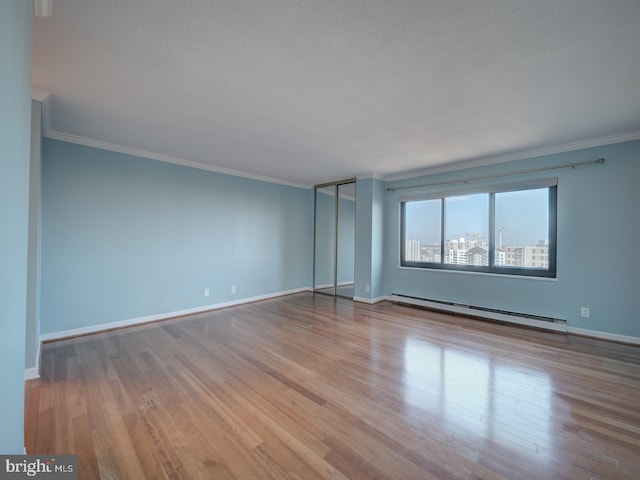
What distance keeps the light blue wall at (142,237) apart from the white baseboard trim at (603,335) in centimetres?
470

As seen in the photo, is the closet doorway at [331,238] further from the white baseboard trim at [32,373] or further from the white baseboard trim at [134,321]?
the white baseboard trim at [32,373]

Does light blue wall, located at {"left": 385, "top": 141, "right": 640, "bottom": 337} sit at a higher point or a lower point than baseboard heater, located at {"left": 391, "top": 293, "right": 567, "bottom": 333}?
higher

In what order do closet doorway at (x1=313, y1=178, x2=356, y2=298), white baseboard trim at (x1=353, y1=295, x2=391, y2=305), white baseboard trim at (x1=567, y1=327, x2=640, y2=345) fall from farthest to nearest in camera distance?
closet doorway at (x1=313, y1=178, x2=356, y2=298), white baseboard trim at (x1=353, y1=295, x2=391, y2=305), white baseboard trim at (x1=567, y1=327, x2=640, y2=345)

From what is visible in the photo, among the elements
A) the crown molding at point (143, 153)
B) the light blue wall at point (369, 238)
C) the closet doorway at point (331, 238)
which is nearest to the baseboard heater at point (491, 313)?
the light blue wall at point (369, 238)

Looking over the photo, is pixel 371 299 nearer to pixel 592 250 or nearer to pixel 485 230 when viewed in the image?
pixel 485 230

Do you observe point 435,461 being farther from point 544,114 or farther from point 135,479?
point 544,114

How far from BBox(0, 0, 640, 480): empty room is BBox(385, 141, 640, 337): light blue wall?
0.02 meters

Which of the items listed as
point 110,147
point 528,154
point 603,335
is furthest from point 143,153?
point 603,335

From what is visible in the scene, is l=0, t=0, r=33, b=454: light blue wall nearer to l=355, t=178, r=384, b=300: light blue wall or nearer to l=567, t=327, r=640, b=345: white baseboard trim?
l=355, t=178, r=384, b=300: light blue wall

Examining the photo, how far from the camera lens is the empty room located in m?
1.43

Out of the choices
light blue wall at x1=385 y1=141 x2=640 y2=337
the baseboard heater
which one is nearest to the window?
light blue wall at x1=385 y1=141 x2=640 y2=337

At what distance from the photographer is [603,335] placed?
10.4 feet

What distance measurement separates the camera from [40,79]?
2.05 meters

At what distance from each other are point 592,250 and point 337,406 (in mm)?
3697
